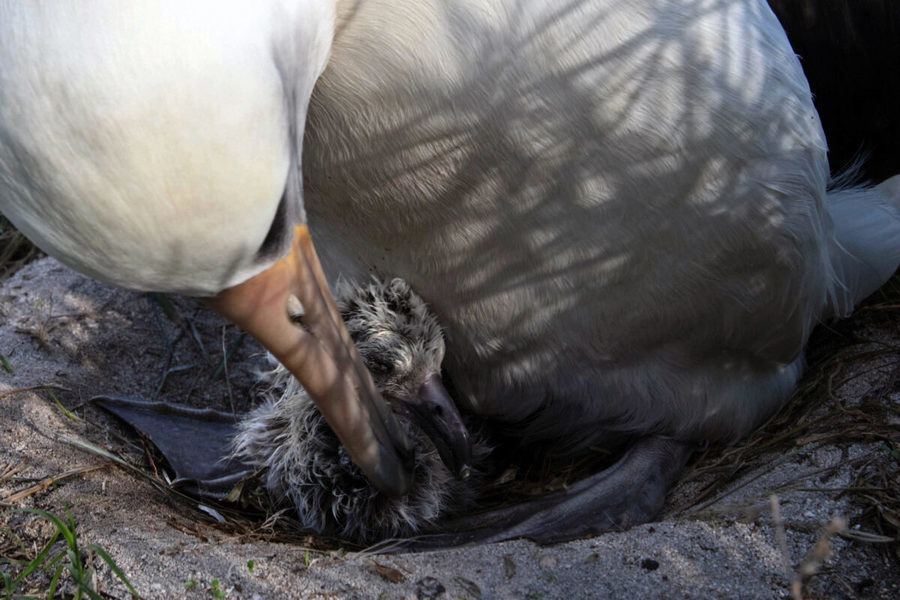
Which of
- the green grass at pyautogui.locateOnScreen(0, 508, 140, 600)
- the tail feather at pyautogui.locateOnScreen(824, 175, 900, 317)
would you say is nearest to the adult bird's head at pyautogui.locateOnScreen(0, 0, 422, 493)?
the green grass at pyautogui.locateOnScreen(0, 508, 140, 600)

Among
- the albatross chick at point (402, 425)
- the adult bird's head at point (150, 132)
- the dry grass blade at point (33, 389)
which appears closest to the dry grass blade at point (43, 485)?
the dry grass blade at point (33, 389)

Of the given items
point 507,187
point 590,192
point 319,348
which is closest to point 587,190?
point 590,192

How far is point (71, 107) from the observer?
1.21 m

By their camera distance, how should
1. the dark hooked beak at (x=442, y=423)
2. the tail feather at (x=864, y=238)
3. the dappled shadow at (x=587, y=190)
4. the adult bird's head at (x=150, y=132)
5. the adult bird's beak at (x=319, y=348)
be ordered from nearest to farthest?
the adult bird's head at (x=150, y=132) < the adult bird's beak at (x=319, y=348) < the dappled shadow at (x=587, y=190) < the dark hooked beak at (x=442, y=423) < the tail feather at (x=864, y=238)

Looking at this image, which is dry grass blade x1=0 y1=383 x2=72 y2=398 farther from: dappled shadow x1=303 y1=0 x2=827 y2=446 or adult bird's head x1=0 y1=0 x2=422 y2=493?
adult bird's head x1=0 y1=0 x2=422 y2=493

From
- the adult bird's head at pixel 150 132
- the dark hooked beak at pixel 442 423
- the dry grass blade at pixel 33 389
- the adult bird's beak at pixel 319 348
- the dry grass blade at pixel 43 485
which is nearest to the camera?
the adult bird's head at pixel 150 132

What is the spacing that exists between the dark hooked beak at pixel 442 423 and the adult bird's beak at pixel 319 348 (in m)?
0.12

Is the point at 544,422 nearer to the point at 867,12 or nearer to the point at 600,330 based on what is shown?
the point at 600,330

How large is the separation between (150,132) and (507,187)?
0.84 metres

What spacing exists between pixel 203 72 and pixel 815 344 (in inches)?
83.6

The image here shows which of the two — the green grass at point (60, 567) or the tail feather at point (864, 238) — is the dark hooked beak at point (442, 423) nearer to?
the green grass at point (60, 567)

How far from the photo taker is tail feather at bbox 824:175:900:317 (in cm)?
255

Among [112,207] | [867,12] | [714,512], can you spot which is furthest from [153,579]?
[867,12]

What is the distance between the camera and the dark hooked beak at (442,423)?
2279 millimetres
